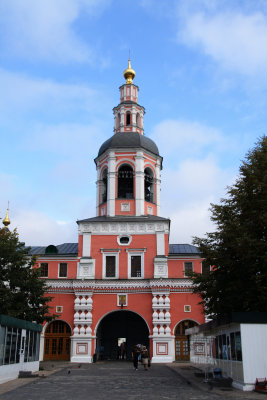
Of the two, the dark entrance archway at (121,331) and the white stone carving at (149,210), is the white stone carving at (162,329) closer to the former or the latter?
the dark entrance archway at (121,331)

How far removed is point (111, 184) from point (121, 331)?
472 inches

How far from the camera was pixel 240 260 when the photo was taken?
16641 mm

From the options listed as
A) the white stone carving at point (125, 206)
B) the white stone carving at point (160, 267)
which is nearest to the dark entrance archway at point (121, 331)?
the white stone carving at point (160, 267)

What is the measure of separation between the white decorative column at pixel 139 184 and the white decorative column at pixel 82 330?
7538mm

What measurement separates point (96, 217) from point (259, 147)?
17678mm

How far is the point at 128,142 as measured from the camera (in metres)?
34.7

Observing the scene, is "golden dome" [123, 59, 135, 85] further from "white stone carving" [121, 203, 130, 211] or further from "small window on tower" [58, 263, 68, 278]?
"small window on tower" [58, 263, 68, 278]

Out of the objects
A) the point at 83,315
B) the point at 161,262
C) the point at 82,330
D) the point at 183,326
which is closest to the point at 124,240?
the point at 161,262

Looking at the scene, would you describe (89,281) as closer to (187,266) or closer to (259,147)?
(187,266)

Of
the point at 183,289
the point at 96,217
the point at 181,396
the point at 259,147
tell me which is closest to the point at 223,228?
the point at 259,147

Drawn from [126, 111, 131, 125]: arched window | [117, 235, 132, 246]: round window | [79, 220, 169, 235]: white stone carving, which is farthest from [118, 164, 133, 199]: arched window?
[126, 111, 131, 125]: arched window

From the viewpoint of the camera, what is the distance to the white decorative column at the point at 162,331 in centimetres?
2872

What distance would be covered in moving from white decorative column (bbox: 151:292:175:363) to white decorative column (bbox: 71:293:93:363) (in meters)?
4.50

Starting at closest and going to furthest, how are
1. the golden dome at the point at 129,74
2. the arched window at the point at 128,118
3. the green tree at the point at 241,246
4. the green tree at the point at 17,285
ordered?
the green tree at the point at 241,246 < the green tree at the point at 17,285 < the arched window at the point at 128,118 < the golden dome at the point at 129,74
